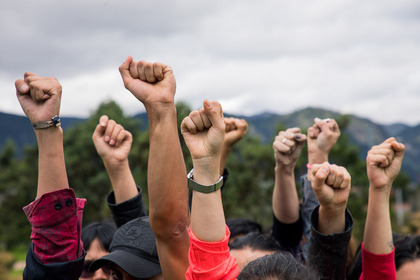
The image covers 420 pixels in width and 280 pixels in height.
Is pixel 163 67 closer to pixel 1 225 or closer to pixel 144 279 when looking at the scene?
pixel 144 279

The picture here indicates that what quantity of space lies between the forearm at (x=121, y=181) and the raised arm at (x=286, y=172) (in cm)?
96

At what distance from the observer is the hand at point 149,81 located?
5.51 feet

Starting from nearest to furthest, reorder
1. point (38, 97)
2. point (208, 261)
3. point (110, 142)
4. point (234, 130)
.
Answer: point (208, 261) < point (38, 97) < point (110, 142) < point (234, 130)

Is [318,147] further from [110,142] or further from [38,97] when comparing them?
[38,97]

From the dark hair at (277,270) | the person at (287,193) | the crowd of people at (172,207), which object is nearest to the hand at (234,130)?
the person at (287,193)

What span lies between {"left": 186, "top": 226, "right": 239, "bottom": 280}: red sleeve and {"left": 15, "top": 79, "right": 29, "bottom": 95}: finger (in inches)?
37.1

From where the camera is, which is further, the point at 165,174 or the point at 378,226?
the point at 378,226

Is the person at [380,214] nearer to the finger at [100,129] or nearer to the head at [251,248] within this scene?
the head at [251,248]

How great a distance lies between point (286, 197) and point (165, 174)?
1.47 meters

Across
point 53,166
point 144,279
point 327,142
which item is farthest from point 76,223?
point 327,142

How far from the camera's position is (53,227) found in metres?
1.76

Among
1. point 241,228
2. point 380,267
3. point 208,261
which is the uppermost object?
point 208,261

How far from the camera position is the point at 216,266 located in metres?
1.56

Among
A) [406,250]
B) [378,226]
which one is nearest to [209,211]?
[378,226]
